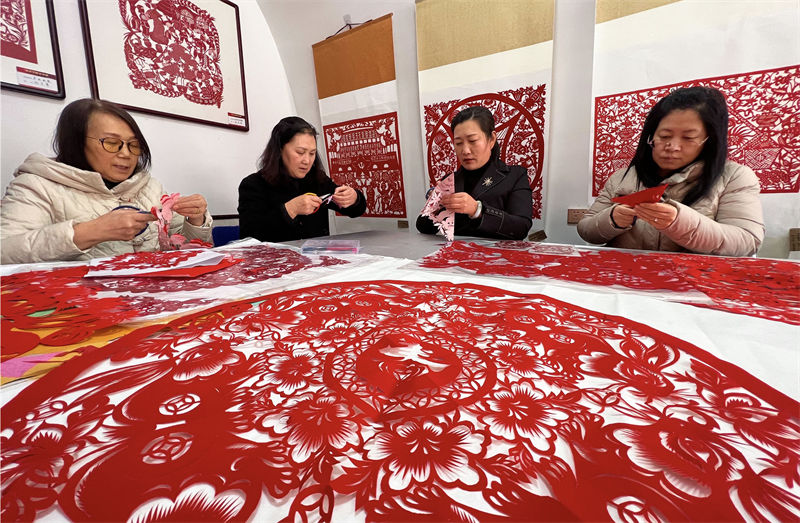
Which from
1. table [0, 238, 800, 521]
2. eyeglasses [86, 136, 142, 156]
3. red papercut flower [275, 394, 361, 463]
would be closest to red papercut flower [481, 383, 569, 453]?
table [0, 238, 800, 521]

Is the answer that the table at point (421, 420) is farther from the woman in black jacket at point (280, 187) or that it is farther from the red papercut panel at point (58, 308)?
the woman in black jacket at point (280, 187)

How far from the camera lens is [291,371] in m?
0.42

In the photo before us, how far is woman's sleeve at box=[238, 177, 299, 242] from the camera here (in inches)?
64.6

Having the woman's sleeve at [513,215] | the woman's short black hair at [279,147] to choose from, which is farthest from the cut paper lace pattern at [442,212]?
the woman's short black hair at [279,147]

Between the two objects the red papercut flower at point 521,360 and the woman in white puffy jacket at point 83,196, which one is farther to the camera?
the woman in white puffy jacket at point 83,196

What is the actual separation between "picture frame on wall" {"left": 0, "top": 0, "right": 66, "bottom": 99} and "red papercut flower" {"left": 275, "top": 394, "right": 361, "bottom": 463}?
2.18m

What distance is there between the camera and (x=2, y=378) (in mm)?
402

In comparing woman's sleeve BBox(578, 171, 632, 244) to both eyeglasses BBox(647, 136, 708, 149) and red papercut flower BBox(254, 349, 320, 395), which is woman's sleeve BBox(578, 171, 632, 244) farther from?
red papercut flower BBox(254, 349, 320, 395)

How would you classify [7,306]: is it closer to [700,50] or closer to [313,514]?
[313,514]

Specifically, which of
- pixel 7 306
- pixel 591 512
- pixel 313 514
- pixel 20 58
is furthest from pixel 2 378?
pixel 20 58

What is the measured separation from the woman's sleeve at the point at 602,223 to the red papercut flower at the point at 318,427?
1156 millimetres

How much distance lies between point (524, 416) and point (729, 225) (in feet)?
3.88

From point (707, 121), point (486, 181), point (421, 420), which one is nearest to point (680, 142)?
point (707, 121)

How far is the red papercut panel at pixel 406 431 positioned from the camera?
240mm
